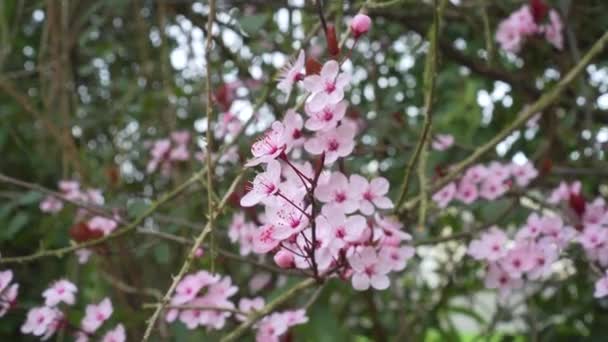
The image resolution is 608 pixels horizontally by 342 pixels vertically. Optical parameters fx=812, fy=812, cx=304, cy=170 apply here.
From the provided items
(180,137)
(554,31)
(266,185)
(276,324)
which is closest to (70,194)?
(180,137)

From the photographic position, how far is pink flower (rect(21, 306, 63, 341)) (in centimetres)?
118

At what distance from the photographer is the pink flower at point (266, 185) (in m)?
0.80

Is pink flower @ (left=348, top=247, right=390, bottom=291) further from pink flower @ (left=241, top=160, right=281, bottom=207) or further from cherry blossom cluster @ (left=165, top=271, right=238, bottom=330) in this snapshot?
cherry blossom cluster @ (left=165, top=271, right=238, bottom=330)

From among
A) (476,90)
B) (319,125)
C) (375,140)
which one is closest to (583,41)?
(476,90)

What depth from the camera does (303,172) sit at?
0.86 meters

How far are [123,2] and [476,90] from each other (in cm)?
84

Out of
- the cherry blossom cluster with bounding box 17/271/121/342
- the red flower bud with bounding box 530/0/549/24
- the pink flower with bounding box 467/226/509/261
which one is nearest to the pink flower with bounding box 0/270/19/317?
the cherry blossom cluster with bounding box 17/271/121/342

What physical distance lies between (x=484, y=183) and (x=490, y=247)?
0.75 feet

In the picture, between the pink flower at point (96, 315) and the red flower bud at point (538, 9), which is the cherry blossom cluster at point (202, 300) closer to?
the pink flower at point (96, 315)

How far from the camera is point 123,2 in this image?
71.7 inches

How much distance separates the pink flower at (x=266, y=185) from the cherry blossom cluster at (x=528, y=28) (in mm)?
869

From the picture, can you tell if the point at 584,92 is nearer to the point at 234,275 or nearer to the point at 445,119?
the point at 445,119

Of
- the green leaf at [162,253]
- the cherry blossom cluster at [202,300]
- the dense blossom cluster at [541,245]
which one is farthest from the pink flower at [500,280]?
the green leaf at [162,253]

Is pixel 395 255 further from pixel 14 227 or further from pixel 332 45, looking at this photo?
pixel 14 227
